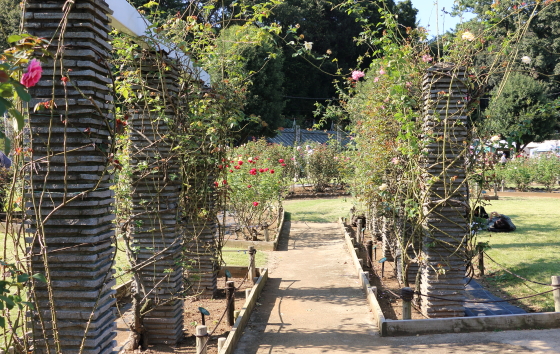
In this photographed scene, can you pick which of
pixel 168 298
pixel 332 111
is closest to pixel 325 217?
pixel 332 111

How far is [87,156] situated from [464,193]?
427 cm

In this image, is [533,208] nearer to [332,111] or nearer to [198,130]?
[332,111]

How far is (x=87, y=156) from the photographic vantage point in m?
3.01

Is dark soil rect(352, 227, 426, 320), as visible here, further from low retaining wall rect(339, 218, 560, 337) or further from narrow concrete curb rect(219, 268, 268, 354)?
narrow concrete curb rect(219, 268, 268, 354)

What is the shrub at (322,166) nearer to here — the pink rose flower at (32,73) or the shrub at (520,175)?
the shrub at (520,175)

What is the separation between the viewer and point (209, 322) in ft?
18.2

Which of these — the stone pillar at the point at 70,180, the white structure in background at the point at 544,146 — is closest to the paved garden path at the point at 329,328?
the stone pillar at the point at 70,180

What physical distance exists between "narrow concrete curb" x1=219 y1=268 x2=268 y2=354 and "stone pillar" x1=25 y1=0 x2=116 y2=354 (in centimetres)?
167

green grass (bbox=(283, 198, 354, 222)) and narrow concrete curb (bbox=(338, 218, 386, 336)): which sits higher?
green grass (bbox=(283, 198, 354, 222))

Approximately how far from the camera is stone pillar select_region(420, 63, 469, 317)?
5.21 meters

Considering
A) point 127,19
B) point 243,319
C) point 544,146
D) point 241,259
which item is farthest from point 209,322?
point 544,146

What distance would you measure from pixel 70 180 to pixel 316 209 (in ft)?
46.5


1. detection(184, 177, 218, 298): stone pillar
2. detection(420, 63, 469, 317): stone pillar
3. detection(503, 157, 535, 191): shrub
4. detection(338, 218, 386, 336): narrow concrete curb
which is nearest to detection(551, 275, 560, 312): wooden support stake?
detection(420, 63, 469, 317): stone pillar

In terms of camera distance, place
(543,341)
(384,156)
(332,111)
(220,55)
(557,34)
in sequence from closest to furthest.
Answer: (543,341) < (220,55) < (384,156) < (332,111) < (557,34)
